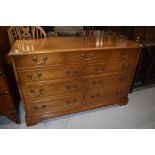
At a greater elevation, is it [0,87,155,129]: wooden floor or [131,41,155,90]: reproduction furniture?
[131,41,155,90]: reproduction furniture

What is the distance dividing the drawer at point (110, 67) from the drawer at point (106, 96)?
321 millimetres

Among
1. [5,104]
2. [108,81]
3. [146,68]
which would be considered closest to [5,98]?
[5,104]

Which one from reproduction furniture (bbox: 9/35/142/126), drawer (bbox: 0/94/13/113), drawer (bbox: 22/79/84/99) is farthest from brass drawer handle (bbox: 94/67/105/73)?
drawer (bbox: 0/94/13/113)

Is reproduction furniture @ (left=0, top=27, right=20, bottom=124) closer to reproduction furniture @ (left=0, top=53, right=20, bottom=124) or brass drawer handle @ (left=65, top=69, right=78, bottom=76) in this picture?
reproduction furniture @ (left=0, top=53, right=20, bottom=124)

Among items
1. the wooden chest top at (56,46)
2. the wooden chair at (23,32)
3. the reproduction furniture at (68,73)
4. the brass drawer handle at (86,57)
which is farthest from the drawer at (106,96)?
the wooden chair at (23,32)

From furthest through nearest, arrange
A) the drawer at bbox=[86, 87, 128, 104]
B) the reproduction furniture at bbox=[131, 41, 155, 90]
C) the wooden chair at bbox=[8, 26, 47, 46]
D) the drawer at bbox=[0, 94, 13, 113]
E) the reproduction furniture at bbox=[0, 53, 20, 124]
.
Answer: the reproduction furniture at bbox=[131, 41, 155, 90] → the drawer at bbox=[86, 87, 128, 104] → the wooden chair at bbox=[8, 26, 47, 46] → the drawer at bbox=[0, 94, 13, 113] → the reproduction furniture at bbox=[0, 53, 20, 124]

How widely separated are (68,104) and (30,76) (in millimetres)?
628

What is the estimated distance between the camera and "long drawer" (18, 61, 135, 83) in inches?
51.9

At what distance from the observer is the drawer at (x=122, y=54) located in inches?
59.2

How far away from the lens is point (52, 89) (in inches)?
58.6
